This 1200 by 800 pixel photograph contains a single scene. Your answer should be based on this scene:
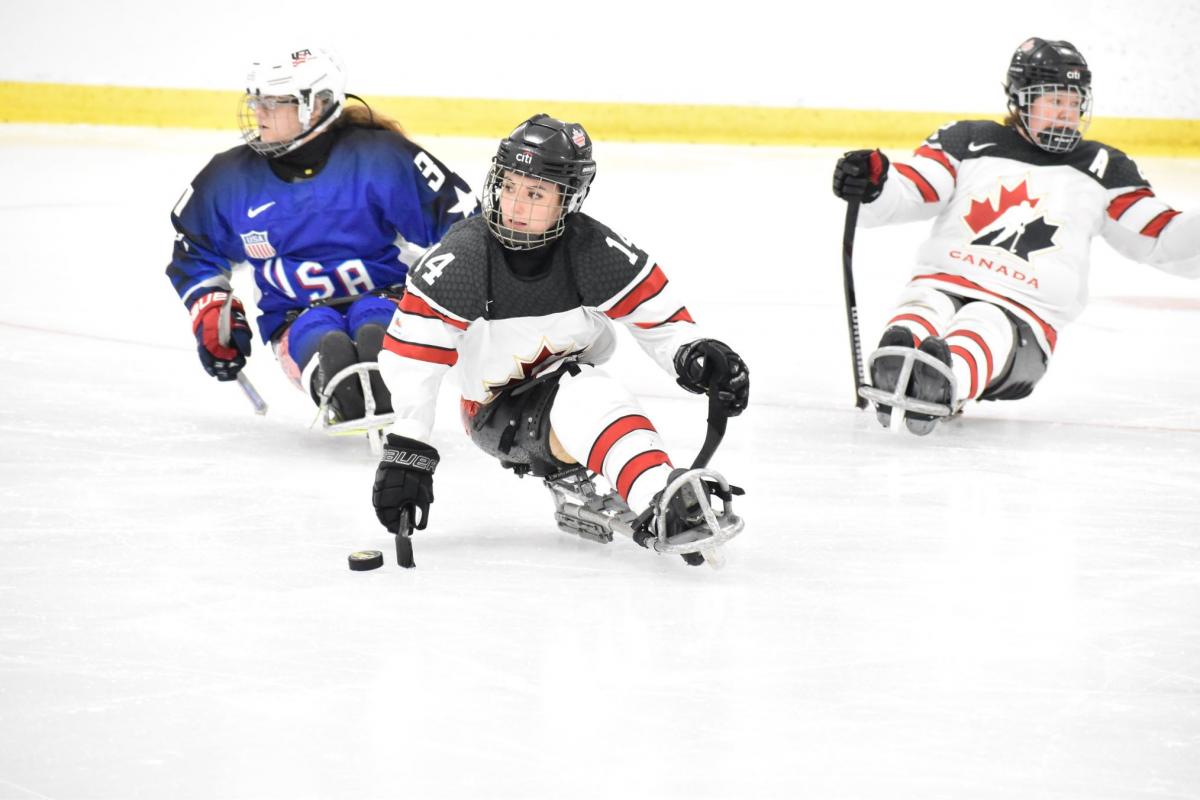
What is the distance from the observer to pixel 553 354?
246 cm

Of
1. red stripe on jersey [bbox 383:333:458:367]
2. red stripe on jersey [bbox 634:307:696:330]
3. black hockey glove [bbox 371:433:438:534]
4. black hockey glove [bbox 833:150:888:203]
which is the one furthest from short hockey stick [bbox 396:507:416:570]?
black hockey glove [bbox 833:150:888:203]

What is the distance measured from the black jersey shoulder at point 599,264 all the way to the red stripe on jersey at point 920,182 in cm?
132

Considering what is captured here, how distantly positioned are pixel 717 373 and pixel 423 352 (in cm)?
44

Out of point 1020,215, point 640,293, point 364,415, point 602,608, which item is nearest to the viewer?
point 602,608

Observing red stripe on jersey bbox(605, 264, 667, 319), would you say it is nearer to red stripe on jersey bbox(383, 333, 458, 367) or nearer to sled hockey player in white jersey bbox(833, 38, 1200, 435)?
red stripe on jersey bbox(383, 333, 458, 367)

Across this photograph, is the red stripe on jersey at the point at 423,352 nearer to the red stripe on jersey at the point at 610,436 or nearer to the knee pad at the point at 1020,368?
the red stripe on jersey at the point at 610,436

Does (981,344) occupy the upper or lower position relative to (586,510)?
upper

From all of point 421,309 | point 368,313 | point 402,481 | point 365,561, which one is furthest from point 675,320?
point 368,313

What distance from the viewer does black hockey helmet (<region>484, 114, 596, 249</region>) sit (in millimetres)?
2246

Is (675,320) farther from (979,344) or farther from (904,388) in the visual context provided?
(979,344)

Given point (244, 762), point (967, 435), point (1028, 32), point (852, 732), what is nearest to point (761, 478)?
point (967, 435)

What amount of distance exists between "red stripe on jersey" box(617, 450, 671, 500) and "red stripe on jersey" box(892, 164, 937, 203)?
1470mm

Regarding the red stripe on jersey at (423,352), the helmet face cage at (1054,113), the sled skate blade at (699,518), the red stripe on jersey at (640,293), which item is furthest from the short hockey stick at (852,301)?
the red stripe on jersey at (423,352)

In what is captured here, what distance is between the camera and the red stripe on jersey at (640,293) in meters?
2.38
